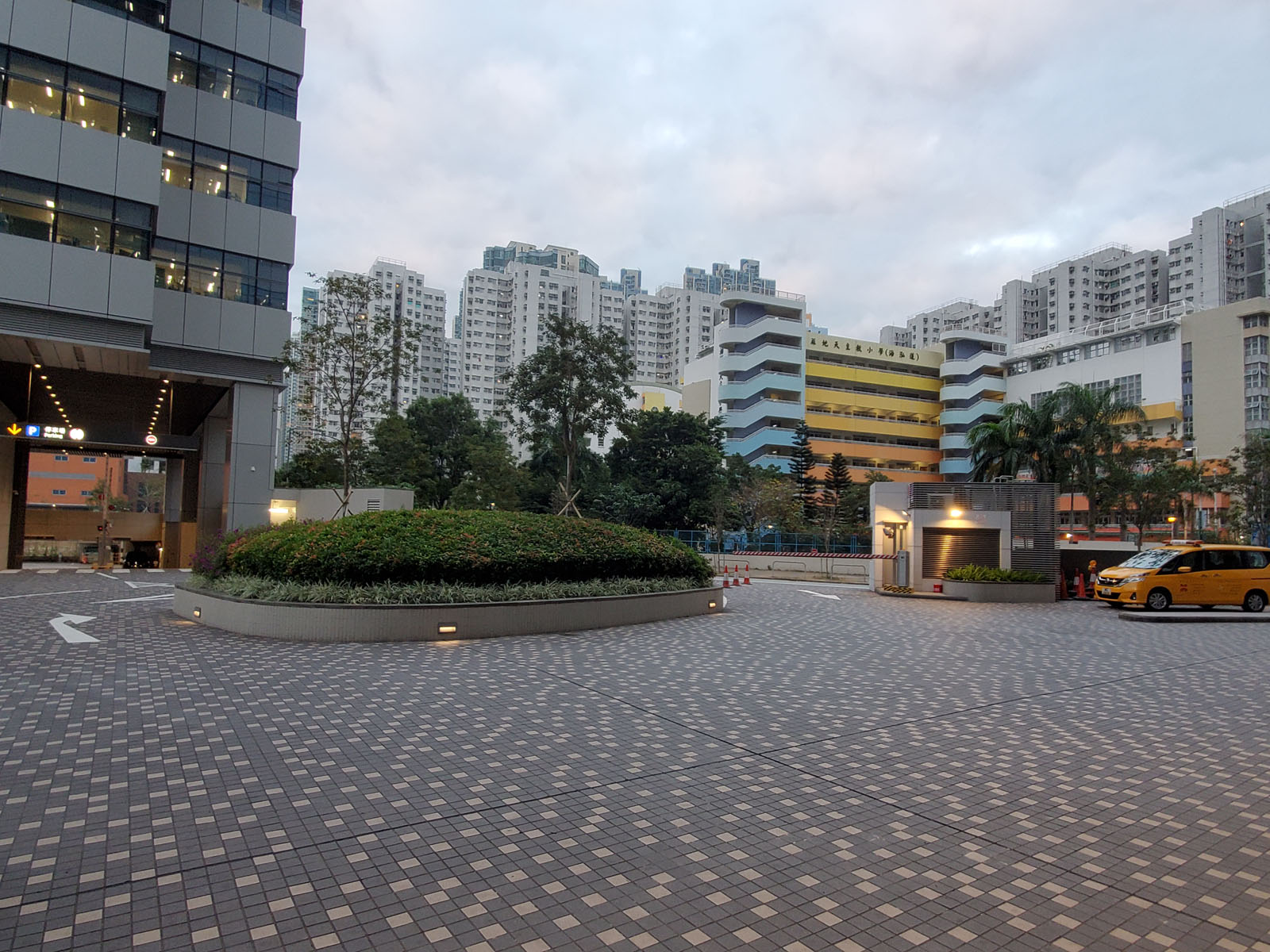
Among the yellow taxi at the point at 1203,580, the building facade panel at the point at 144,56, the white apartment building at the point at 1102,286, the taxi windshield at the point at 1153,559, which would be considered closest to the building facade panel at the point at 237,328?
the building facade panel at the point at 144,56

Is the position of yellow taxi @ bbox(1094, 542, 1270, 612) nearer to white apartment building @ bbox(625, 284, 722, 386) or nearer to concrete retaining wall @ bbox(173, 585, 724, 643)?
concrete retaining wall @ bbox(173, 585, 724, 643)

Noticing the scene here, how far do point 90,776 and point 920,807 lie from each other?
547 cm

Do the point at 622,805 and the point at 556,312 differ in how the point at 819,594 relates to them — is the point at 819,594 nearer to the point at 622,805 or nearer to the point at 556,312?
the point at 622,805

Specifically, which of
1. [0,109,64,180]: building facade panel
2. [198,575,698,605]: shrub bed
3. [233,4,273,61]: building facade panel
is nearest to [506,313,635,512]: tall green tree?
[198,575,698,605]: shrub bed

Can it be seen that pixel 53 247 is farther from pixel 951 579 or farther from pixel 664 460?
pixel 664 460

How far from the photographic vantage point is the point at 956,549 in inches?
824

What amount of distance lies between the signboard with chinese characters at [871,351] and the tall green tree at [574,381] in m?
41.8

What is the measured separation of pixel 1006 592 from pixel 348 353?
1756 cm

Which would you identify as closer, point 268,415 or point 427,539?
point 427,539

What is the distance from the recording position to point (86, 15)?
1948cm

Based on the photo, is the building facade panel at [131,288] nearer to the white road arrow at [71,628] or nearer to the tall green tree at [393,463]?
the white road arrow at [71,628]

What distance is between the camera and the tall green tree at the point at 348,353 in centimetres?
1792

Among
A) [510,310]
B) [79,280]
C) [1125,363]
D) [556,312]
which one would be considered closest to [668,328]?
[556,312]

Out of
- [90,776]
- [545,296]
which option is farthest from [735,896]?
[545,296]
